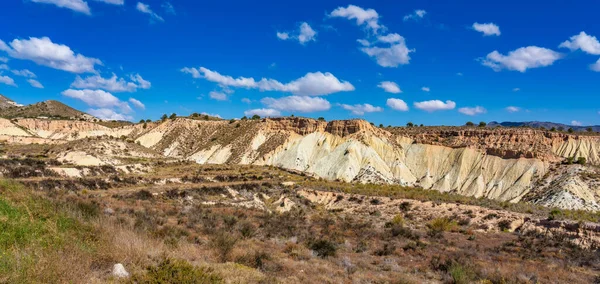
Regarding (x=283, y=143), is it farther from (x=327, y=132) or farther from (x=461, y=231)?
(x=461, y=231)

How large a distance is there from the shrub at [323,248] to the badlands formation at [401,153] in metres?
34.5

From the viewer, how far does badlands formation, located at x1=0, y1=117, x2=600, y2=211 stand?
47.2 m

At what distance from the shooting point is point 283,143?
2628 inches

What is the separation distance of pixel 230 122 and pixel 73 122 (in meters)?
38.5

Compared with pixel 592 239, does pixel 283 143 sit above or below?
above

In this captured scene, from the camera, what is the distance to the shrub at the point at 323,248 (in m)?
14.3

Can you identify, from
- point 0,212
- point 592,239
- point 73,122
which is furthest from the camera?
point 73,122

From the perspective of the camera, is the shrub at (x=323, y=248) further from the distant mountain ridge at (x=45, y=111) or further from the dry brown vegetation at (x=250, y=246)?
the distant mountain ridge at (x=45, y=111)

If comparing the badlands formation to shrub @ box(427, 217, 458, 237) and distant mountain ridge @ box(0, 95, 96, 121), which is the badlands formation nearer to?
shrub @ box(427, 217, 458, 237)

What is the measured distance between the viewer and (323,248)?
48.6ft

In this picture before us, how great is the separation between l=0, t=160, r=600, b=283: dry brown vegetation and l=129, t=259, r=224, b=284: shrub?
1.0 inches

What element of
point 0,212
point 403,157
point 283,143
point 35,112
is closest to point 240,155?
point 283,143

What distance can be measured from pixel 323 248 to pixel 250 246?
3.14 m

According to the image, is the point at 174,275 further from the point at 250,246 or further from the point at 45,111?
the point at 45,111
